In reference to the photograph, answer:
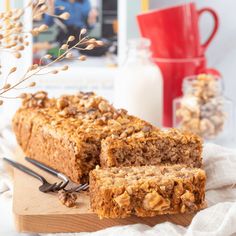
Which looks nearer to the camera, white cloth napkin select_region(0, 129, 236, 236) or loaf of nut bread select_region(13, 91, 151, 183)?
white cloth napkin select_region(0, 129, 236, 236)

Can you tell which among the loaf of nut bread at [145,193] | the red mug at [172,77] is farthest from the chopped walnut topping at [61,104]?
the red mug at [172,77]

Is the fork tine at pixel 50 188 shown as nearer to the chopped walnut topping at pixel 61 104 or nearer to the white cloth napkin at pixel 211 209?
the white cloth napkin at pixel 211 209

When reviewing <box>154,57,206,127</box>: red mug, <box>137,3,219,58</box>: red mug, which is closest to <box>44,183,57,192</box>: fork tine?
<box>154,57,206,127</box>: red mug

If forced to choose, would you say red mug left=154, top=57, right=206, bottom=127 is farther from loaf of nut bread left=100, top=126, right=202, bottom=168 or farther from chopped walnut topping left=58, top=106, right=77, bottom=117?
loaf of nut bread left=100, top=126, right=202, bottom=168

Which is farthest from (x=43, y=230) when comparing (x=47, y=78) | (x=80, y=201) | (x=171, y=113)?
(x=47, y=78)

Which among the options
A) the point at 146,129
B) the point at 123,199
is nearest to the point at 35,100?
the point at 146,129

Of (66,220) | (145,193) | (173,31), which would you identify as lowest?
(66,220)

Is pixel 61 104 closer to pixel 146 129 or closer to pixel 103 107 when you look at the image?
pixel 103 107
